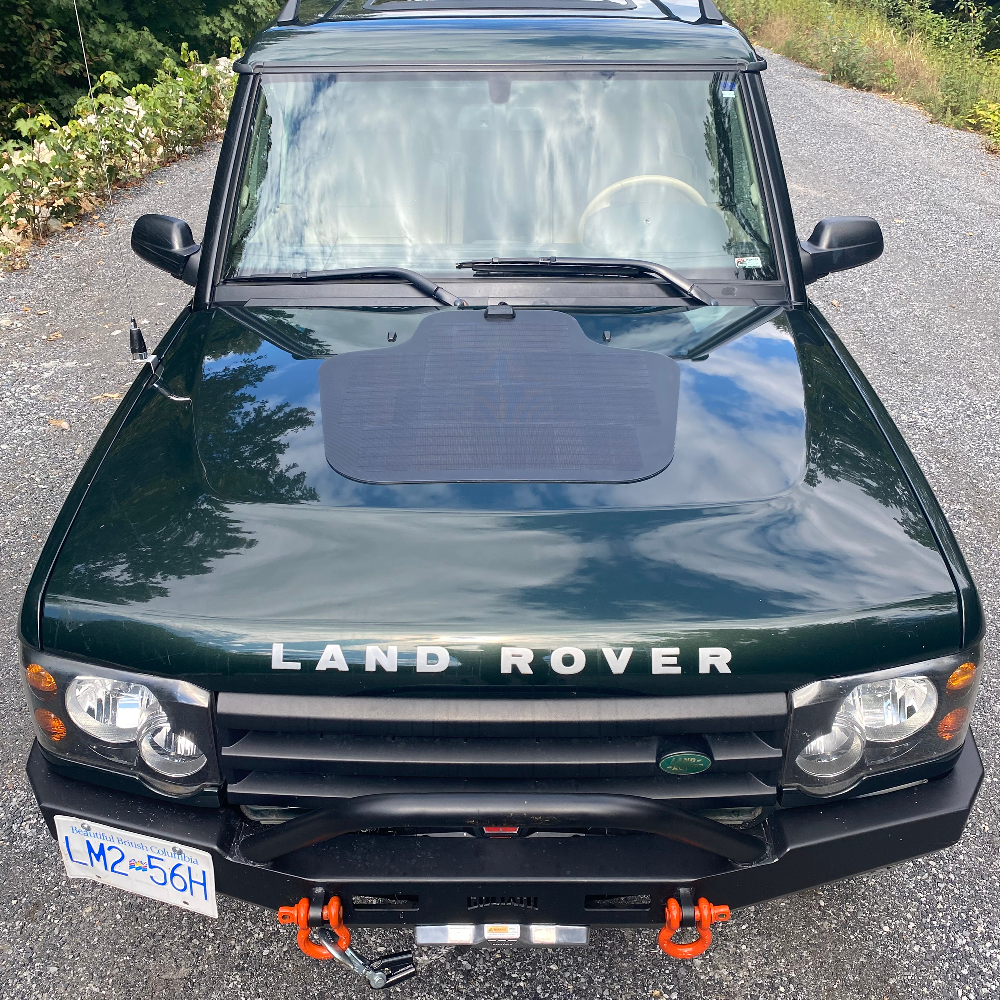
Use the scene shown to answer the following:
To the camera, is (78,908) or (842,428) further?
(78,908)

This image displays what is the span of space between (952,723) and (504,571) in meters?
0.95

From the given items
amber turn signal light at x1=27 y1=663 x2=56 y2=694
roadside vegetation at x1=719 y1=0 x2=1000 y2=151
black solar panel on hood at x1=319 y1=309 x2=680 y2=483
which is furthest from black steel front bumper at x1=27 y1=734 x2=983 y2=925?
roadside vegetation at x1=719 y1=0 x2=1000 y2=151

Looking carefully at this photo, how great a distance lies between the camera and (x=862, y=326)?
273 inches

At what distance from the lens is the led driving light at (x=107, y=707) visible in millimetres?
1988

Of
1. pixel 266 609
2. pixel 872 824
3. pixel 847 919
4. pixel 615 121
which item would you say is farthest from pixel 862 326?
pixel 266 609

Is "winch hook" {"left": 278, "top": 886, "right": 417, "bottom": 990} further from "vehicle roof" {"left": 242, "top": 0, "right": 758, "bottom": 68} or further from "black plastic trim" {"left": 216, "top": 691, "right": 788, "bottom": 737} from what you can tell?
"vehicle roof" {"left": 242, "top": 0, "right": 758, "bottom": 68}

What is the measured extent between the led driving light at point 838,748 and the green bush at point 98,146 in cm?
630

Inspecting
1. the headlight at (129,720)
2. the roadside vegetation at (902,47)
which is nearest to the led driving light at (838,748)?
the headlight at (129,720)

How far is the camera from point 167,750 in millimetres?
1993

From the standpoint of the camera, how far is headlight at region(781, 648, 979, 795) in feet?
6.37

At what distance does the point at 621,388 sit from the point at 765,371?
432 mm

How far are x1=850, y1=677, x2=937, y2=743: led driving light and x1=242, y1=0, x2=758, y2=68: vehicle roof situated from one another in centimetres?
196

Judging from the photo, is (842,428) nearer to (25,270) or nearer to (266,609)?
(266,609)

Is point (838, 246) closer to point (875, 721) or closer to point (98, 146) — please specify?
point (875, 721)
